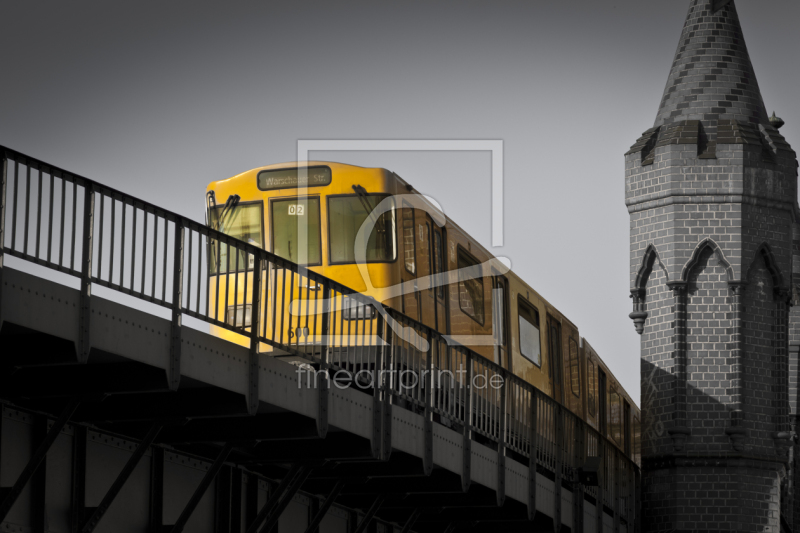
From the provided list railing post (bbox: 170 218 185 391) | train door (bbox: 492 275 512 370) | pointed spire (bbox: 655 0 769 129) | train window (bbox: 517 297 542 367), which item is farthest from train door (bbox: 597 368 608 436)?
railing post (bbox: 170 218 185 391)

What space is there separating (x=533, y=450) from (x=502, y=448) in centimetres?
97

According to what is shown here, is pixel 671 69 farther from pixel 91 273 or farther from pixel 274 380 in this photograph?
pixel 91 273

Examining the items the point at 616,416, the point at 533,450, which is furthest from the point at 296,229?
the point at 616,416

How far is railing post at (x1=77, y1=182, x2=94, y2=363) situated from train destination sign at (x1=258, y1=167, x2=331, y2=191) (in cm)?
801

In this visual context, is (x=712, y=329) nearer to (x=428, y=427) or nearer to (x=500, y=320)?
(x=500, y=320)

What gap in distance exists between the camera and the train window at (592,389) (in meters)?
27.1

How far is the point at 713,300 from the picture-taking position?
88.9 ft

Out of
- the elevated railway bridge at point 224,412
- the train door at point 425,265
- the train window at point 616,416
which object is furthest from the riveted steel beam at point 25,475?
the train window at point 616,416

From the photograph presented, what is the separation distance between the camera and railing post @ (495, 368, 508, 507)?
17562mm

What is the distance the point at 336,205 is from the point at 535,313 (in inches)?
244

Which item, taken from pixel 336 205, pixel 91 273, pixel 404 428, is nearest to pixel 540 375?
pixel 336 205

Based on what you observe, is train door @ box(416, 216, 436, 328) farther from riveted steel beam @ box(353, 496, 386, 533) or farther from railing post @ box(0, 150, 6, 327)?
railing post @ box(0, 150, 6, 327)

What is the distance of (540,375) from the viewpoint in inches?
919

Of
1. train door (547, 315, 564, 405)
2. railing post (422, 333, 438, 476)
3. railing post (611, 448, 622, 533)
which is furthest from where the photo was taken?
train door (547, 315, 564, 405)
